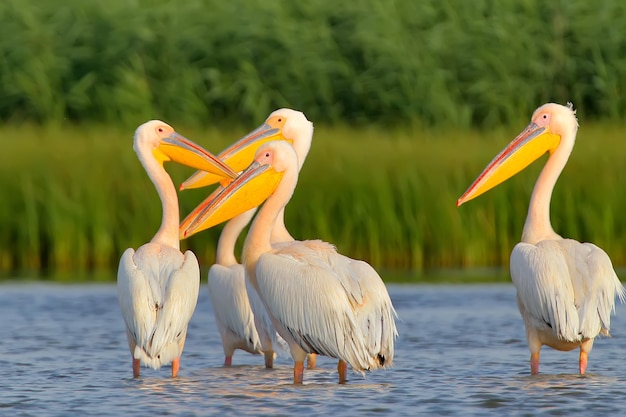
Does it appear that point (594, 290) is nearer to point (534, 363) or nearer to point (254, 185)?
point (534, 363)

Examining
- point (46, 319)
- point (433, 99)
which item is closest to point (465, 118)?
point (433, 99)

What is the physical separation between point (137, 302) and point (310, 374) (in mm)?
1187

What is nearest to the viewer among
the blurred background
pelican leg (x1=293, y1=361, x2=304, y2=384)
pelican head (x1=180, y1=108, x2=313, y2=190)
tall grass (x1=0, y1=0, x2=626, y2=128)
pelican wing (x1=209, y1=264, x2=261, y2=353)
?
pelican leg (x1=293, y1=361, x2=304, y2=384)

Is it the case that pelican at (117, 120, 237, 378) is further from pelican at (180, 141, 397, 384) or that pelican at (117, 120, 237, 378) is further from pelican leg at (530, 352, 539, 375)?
pelican leg at (530, 352, 539, 375)

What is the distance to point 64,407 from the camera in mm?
7027

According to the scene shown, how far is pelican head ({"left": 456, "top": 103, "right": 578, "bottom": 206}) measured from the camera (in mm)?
8406

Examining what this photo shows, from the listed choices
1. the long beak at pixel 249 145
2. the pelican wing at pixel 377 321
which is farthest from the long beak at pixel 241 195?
the long beak at pixel 249 145

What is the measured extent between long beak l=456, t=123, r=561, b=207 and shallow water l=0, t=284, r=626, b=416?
0.99 meters

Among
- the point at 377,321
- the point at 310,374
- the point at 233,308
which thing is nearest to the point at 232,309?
the point at 233,308

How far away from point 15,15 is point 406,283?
7391 millimetres

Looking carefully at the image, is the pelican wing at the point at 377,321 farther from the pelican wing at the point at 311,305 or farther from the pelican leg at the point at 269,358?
the pelican leg at the point at 269,358

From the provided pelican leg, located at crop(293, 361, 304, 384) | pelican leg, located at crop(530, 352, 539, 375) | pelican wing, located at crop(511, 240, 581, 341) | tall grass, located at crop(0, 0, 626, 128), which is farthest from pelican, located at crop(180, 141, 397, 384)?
tall grass, located at crop(0, 0, 626, 128)

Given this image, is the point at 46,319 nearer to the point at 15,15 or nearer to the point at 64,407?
the point at 64,407

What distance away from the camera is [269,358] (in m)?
8.33
